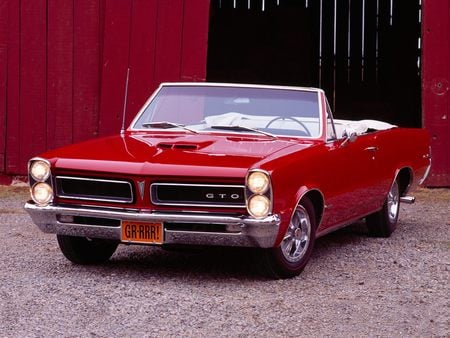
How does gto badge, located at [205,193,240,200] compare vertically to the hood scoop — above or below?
below

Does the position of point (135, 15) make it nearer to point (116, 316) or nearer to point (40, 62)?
point (40, 62)

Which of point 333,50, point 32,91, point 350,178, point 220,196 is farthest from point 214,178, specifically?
point 333,50

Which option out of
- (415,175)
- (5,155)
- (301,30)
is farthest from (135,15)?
(301,30)

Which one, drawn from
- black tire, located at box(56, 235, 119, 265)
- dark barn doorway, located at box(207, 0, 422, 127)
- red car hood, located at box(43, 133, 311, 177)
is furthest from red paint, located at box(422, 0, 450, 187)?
dark barn doorway, located at box(207, 0, 422, 127)

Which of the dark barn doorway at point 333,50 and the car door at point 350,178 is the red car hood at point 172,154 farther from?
the dark barn doorway at point 333,50

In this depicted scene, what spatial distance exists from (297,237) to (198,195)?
81 cm

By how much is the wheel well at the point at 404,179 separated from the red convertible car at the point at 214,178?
109 cm

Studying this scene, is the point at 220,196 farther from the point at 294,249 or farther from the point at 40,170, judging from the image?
the point at 40,170

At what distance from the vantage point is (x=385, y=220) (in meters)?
8.52

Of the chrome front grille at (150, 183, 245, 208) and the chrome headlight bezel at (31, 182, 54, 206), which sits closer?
the chrome front grille at (150, 183, 245, 208)

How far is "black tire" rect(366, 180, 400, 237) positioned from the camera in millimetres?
8492

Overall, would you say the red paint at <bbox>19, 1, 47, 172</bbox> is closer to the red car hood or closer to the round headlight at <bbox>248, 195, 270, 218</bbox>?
the red car hood

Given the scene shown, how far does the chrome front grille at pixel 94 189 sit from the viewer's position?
20.9 feet

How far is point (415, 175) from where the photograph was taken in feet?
29.6
